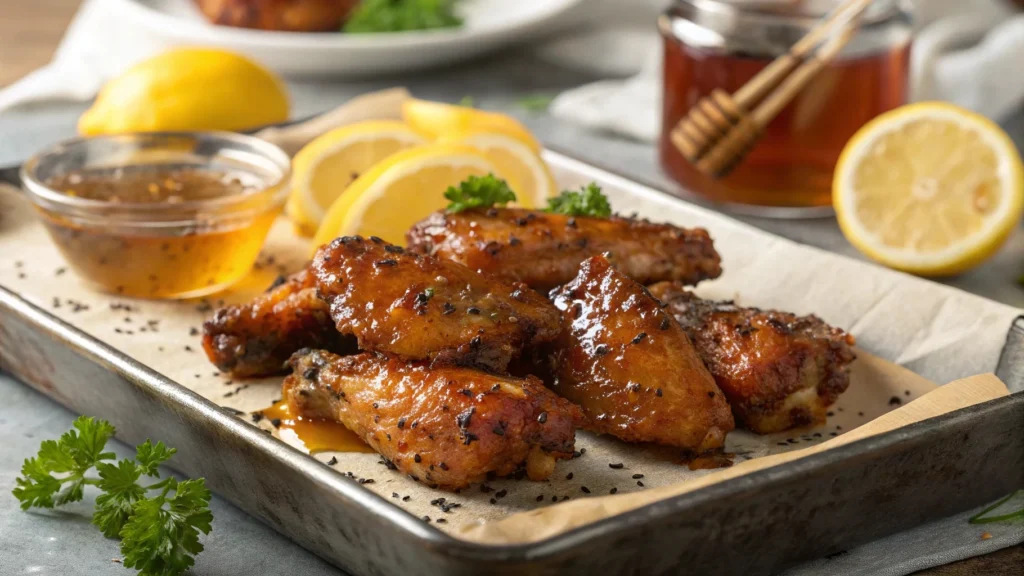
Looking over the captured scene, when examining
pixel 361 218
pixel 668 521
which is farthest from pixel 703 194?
pixel 668 521

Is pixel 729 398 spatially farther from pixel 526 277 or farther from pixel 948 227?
pixel 948 227

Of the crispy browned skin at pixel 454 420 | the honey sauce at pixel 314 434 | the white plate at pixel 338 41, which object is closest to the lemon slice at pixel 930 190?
the crispy browned skin at pixel 454 420

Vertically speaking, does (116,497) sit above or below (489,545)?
below

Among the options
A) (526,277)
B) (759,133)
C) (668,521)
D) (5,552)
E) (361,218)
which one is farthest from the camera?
(759,133)

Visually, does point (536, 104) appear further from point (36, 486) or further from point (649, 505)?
point (649, 505)

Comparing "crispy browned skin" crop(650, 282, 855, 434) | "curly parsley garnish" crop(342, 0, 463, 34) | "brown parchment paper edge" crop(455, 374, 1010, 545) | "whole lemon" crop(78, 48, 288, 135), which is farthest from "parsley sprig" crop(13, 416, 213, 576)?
"curly parsley garnish" crop(342, 0, 463, 34)

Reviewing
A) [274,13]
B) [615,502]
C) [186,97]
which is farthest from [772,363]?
[274,13]
